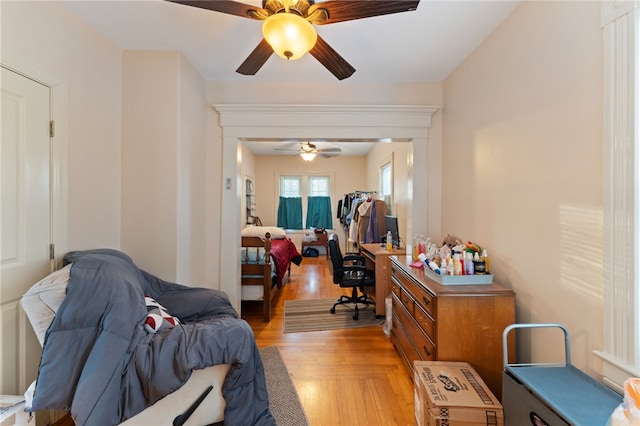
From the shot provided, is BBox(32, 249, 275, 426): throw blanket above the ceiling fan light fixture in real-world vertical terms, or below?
below

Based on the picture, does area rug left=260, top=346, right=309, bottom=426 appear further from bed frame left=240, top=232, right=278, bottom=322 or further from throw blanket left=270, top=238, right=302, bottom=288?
throw blanket left=270, top=238, right=302, bottom=288

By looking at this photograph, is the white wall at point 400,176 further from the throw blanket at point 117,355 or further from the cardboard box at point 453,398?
the throw blanket at point 117,355

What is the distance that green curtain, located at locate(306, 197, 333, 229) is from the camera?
6.99 m

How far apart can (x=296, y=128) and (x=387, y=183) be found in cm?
267

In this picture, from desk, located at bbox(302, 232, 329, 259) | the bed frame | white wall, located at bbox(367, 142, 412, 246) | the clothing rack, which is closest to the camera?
the bed frame

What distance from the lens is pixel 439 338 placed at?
1633 mm

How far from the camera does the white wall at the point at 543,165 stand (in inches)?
49.4

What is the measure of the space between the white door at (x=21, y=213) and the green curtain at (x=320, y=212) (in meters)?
5.55

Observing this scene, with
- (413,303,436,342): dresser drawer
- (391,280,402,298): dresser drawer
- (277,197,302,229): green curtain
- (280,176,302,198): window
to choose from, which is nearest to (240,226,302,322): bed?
(391,280,402,298): dresser drawer

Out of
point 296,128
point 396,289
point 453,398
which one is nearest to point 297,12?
point 296,128

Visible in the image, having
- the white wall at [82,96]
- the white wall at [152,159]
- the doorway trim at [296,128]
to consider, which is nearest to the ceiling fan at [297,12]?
the white wall at [82,96]

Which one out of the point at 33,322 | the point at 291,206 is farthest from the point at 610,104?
the point at 291,206

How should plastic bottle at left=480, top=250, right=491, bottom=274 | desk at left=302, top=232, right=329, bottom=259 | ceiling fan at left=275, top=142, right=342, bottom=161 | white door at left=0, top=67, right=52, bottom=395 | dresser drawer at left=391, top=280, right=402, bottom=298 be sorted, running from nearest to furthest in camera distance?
white door at left=0, top=67, right=52, bottom=395 → plastic bottle at left=480, top=250, right=491, bottom=274 → dresser drawer at left=391, top=280, right=402, bottom=298 → ceiling fan at left=275, top=142, right=342, bottom=161 → desk at left=302, top=232, right=329, bottom=259

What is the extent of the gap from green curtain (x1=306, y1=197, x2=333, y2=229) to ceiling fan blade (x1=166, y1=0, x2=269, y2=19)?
562 cm
